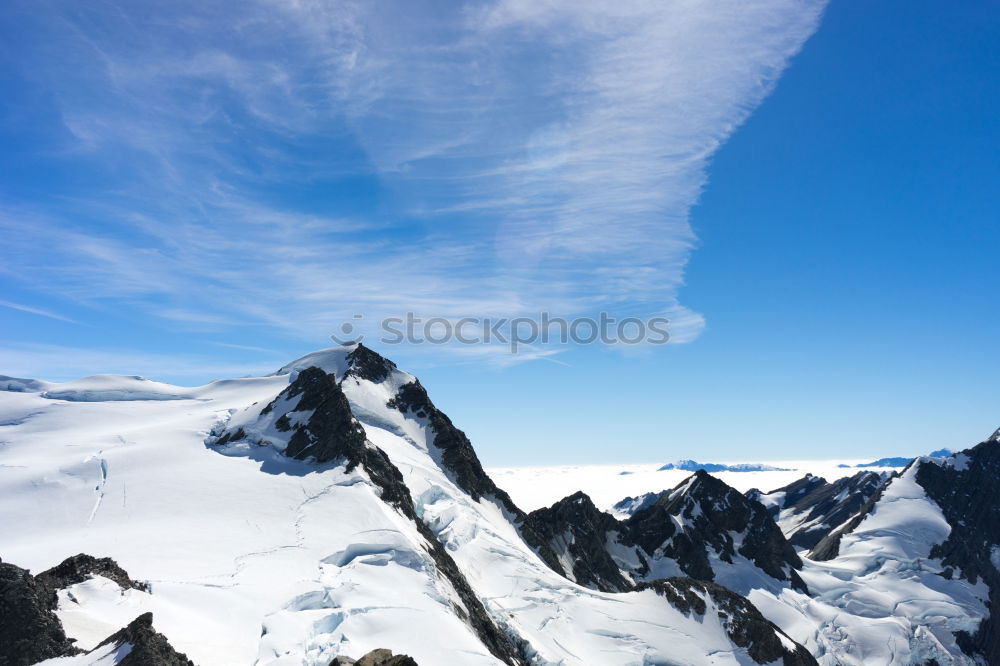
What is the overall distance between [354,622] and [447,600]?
1043 centimetres

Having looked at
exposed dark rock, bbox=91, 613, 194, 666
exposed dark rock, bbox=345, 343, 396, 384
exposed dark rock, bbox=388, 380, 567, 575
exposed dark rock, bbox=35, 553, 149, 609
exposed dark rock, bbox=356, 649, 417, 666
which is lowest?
exposed dark rock, bbox=356, 649, 417, 666

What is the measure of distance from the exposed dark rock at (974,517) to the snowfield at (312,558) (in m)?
5.88

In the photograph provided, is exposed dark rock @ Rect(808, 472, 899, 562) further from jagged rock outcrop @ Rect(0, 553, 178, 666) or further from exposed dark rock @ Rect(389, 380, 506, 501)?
jagged rock outcrop @ Rect(0, 553, 178, 666)

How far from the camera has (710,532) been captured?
13125 cm

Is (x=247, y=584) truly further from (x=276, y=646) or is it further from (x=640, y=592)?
(x=640, y=592)

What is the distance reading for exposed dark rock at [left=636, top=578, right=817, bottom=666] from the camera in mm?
68125

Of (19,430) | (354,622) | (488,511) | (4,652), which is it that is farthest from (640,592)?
(19,430)

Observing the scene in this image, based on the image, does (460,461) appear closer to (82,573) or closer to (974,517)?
(82,573)

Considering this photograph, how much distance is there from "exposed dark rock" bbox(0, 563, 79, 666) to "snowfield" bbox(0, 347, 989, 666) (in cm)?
119

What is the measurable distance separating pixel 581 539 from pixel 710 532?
3948cm

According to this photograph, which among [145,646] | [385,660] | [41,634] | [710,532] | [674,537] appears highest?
[41,634]

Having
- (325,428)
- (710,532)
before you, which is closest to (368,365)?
(325,428)

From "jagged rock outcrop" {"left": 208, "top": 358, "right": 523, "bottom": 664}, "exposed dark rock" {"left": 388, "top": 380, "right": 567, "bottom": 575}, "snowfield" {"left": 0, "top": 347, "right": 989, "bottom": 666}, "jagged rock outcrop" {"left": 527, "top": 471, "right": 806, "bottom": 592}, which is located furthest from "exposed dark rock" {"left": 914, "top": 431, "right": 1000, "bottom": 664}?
"jagged rock outcrop" {"left": 208, "top": 358, "right": 523, "bottom": 664}

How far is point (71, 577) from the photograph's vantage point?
98.2ft
